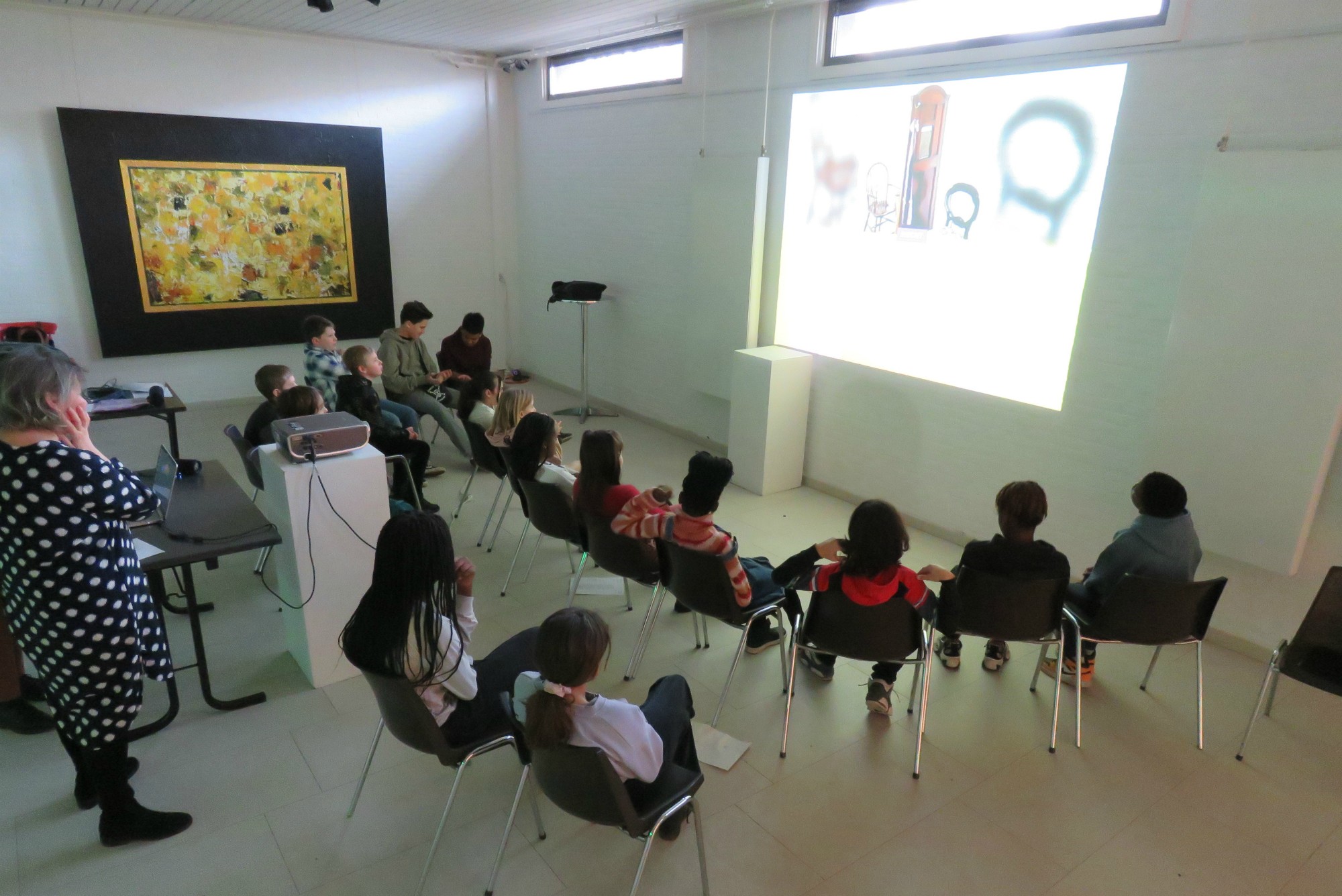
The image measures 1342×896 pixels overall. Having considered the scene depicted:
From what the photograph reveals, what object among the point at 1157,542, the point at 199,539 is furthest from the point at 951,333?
the point at 199,539

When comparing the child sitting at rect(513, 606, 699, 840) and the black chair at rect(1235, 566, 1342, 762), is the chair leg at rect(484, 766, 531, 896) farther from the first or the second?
the black chair at rect(1235, 566, 1342, 762)

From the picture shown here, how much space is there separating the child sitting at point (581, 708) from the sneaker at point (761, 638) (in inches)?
53.0

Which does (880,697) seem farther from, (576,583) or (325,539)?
(325,539)

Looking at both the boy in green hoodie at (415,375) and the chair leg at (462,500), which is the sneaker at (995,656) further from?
the boy in green hoodie at (415,375)

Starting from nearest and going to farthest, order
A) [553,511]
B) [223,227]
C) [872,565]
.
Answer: [872,565], [553,511], [223,227]

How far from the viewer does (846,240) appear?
491cm

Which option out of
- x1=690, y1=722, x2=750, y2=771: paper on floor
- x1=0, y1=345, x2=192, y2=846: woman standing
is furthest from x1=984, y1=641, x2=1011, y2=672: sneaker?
x1=0, y1=345, x2=192, y2=846: woman standing

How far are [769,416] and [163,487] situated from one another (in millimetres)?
3357

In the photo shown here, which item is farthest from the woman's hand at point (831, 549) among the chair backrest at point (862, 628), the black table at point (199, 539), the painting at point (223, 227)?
the painting at point (223, 227)

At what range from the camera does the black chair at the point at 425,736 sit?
2.02 metres

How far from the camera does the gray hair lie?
1994 millimetres

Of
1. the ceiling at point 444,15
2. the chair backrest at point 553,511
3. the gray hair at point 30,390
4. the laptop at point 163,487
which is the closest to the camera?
the gray hair at point 30,390

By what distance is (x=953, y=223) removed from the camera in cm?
431

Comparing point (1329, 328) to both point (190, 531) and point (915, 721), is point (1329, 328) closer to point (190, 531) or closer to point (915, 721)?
point (915, 721)
